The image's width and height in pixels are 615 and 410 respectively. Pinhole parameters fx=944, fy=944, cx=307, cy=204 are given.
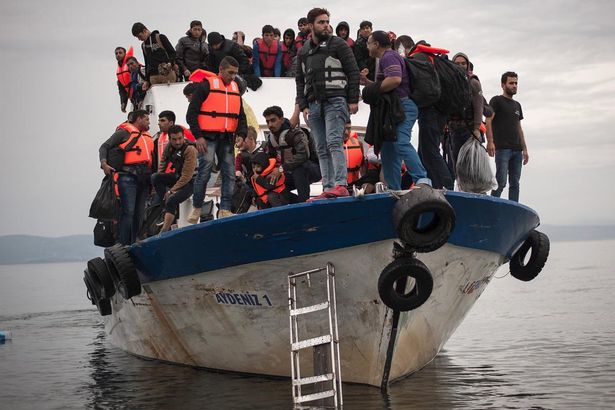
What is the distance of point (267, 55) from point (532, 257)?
19.3 ft

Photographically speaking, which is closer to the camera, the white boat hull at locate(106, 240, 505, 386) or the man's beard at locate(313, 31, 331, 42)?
the white boat hull at locate(106, 240, 505, 386)

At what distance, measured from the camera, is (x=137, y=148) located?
11.6m

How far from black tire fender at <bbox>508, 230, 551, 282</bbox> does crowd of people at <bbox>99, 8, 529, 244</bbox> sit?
2.08 feet

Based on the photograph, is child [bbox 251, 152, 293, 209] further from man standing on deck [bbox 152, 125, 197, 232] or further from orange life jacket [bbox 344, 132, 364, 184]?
orange life jacket [bbox 344, 132, 364, 184]

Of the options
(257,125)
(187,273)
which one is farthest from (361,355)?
(257,125)

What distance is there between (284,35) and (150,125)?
10.2 ft

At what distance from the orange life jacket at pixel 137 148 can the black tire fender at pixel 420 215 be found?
5169mm

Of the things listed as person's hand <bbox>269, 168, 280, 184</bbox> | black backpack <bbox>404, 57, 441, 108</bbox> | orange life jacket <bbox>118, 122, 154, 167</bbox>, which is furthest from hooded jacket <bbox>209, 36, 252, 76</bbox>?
black backpack <bbox>404, 57, 441, 108</bbox>

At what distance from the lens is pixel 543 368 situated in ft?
36.4

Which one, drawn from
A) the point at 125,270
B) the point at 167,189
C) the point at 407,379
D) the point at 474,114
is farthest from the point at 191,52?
the point at 407,379

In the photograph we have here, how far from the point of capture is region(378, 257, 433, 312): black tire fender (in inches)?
292

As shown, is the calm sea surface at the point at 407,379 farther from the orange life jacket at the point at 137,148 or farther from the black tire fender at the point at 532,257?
the orange life jacket at the point at 137,148

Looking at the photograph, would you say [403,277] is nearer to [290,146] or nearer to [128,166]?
[290,146]

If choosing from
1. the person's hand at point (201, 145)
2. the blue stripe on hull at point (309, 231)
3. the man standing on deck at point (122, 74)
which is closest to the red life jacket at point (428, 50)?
the blue stripe on hull at point (309, 231)
